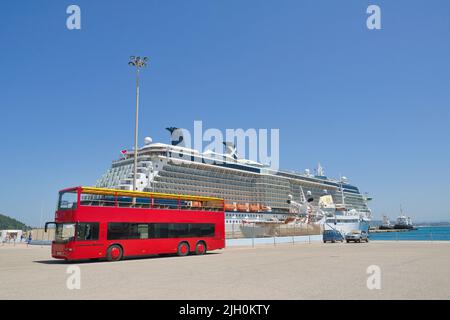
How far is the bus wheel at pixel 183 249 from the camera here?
23.3m

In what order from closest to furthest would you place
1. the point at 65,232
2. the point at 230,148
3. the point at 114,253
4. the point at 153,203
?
the point at 65,232, the point at 114,253, the point at 153,203, the point at 230,148

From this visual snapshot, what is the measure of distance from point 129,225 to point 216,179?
176 feet

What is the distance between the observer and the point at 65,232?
1886 centimetres

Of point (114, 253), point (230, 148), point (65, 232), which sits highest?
point (230, 148)

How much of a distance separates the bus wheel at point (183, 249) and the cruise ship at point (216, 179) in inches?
983

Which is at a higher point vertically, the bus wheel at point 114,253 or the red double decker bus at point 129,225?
the red double decker bus at point 129,225

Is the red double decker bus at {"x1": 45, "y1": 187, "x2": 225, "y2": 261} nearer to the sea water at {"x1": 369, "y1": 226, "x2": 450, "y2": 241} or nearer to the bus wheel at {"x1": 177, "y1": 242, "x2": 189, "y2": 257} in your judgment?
the bus wheel at {"x1": 177, "y1": 242, "x2": 189, "y2": 257}

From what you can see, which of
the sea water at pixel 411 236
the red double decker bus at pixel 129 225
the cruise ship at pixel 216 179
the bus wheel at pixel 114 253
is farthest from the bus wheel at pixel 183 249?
the sea water at pixel 411 236

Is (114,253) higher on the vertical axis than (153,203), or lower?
lower

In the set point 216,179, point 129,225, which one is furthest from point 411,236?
point 129,225

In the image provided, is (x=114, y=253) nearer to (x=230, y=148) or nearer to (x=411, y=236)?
(x=230, y=148)

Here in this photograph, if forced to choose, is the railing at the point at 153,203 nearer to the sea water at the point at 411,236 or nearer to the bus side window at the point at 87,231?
the bus side window at the point at 87,231

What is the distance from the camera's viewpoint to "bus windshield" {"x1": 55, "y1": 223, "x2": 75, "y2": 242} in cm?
1862
